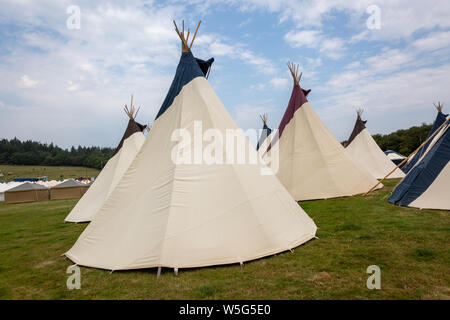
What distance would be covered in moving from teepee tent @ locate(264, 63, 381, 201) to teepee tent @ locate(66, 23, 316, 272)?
4864mm

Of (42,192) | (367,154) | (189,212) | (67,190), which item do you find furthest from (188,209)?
(42,192)

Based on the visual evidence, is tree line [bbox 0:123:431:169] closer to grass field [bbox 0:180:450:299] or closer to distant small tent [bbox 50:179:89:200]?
distant small tent [bbox 50:179:89:200]

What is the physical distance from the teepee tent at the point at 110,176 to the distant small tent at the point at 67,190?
630 inches

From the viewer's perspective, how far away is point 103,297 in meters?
3.45

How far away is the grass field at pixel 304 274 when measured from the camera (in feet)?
10.9

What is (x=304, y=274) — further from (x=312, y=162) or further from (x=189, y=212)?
(x=312, y=162)

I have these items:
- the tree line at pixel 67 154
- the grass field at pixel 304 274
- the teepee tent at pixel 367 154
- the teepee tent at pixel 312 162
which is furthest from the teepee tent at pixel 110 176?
the tree line at pixel 67 154

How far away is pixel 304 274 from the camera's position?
3803mm

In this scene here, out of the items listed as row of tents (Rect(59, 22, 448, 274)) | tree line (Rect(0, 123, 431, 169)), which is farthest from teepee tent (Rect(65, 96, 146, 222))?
tree line (Rect(0, 123, 431, 169))

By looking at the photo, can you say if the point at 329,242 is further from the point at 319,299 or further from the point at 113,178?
the point at 113,178

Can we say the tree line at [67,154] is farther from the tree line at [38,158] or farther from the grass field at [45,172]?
the grass field at [45,172]

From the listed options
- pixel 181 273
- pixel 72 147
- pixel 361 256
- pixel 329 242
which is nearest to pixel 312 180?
pixel 329 242

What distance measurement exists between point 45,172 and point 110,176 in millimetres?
70269

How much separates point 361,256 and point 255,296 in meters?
2.22
